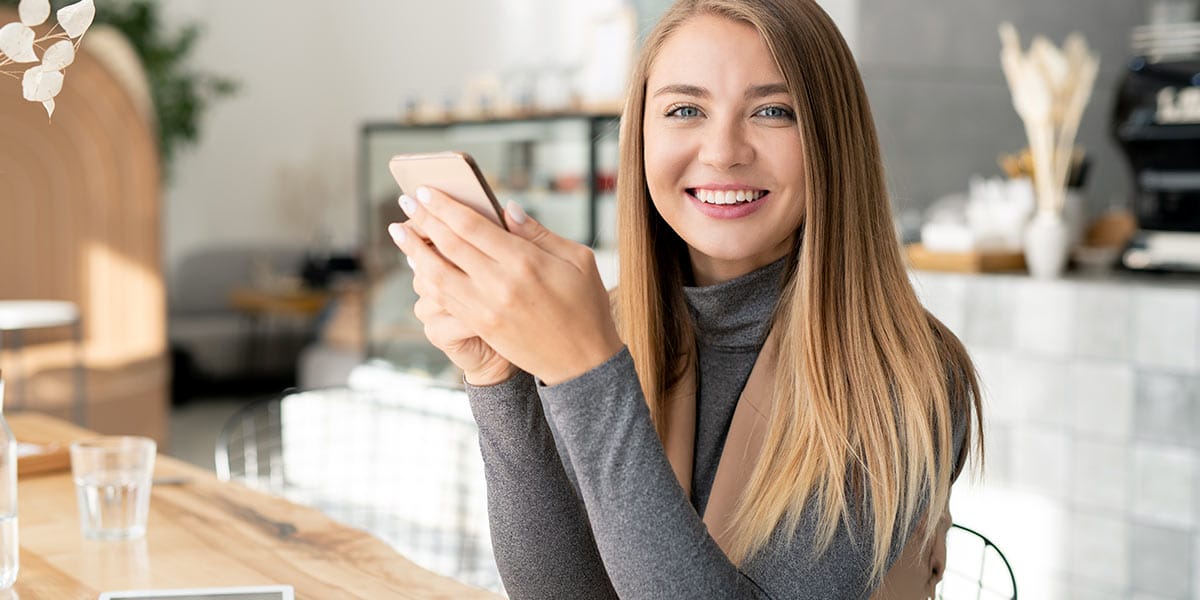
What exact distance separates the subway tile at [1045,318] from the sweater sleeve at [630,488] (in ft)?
6.81

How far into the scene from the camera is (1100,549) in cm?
276

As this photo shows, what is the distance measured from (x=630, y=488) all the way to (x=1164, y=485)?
6.79ft

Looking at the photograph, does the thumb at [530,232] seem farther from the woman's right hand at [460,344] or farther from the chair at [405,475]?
the chair at [405,475]

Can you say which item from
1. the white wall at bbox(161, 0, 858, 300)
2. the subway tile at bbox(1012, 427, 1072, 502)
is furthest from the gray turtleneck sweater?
the white wall at bbox(161, 0, 858, 300)

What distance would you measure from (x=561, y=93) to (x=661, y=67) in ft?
9.43

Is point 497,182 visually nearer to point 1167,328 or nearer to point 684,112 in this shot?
point 1167,328

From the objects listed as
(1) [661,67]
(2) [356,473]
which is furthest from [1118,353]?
(1) [661,67]

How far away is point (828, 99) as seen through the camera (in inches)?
46.4

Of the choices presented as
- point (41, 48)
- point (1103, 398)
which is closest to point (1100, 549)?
point (1103, 398)

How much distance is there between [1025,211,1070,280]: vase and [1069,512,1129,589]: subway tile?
59 cm

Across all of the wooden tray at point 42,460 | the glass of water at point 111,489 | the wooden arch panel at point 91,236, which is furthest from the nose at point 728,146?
the wooden arch panel at point 91,236

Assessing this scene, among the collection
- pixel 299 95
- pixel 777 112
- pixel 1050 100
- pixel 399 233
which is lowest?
pixel 399 233

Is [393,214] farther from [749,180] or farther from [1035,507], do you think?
[749,180]

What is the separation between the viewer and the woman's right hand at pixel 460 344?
3.49 feet
